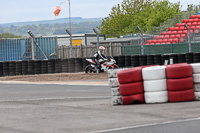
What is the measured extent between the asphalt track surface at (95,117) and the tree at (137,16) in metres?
59.9

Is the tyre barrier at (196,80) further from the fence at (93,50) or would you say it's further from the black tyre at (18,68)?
the fence at (93,50)

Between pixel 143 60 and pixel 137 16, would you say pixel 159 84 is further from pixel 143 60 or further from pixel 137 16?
pixel 137 16

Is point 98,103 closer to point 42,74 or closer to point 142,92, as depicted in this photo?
point 142,92

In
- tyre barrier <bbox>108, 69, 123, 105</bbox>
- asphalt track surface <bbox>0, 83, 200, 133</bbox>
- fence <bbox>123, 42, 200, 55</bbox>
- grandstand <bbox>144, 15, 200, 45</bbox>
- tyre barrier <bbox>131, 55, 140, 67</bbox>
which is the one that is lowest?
asphalt track surface <bbox>0, 83, 200, 133</bbox>

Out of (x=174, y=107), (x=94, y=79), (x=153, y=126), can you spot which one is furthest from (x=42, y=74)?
(x=153, y=126)

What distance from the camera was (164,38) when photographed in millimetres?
41500

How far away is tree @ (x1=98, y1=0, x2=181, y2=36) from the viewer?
2881 inches

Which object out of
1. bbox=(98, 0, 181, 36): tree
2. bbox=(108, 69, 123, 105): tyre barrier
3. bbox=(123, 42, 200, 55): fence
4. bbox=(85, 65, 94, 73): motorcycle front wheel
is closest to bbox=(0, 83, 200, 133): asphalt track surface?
bbox=(108, 69, 123, 105): tyre barrier

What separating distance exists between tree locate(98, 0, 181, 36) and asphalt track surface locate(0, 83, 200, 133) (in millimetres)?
59873

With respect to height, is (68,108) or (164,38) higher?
(164,38)

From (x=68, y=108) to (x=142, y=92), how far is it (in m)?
1.76

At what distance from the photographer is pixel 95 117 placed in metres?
10.2

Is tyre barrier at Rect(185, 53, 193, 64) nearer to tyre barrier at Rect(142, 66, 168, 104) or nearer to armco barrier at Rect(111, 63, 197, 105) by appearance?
armco barrier at Rect(111, 63, 197, 105)

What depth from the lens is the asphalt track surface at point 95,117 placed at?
8438 millimetres
